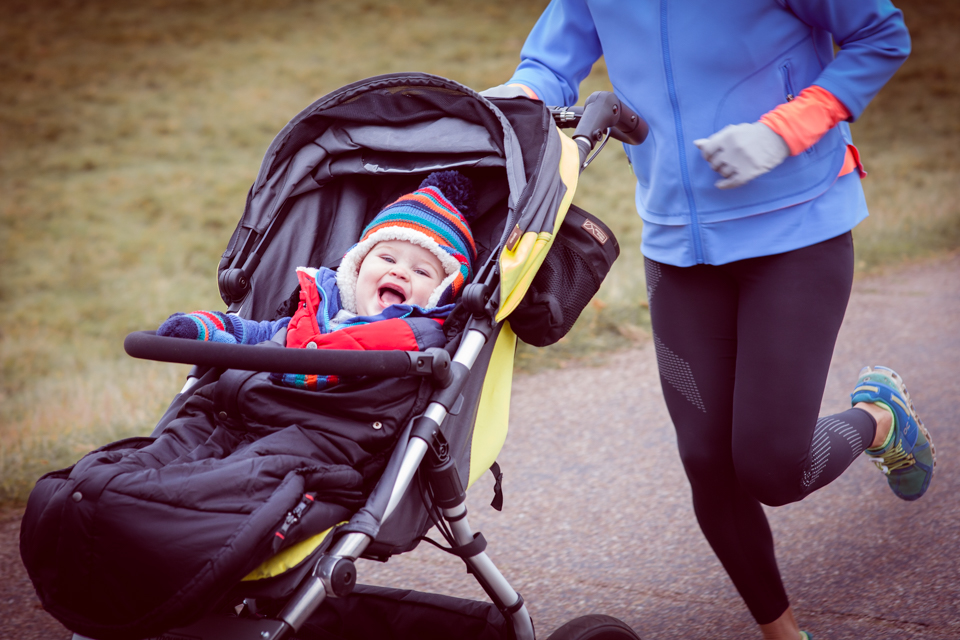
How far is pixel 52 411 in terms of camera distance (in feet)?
14.9

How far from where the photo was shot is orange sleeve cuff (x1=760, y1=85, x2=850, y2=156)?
1845mm

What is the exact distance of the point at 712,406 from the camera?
2.23 meters

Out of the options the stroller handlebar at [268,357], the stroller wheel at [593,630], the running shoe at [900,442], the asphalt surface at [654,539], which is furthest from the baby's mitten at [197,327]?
the running shoe at [900,442]

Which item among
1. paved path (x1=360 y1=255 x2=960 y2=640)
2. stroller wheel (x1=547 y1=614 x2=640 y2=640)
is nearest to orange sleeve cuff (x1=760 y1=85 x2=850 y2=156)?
stroller wheel (x1=547 y1=614 x2=640 y2=640)

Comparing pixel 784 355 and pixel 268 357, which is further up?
pixel 268 357

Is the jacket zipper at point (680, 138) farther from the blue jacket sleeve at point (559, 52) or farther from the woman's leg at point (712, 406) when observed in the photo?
the blue jacket sleeve at point (559, 52)

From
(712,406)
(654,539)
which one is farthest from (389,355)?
(654,539)

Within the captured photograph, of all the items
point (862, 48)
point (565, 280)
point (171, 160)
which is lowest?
point (171, 160)

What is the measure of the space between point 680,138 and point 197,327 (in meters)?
1.27

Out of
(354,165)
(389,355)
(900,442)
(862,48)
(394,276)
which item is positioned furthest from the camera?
(354,165)

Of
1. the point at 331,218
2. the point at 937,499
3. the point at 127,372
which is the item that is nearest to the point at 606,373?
the point at 937,499

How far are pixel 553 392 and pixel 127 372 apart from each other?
286cm

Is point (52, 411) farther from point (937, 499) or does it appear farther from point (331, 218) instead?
point (937, 499)

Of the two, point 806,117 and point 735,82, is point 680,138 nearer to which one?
point 735,82
